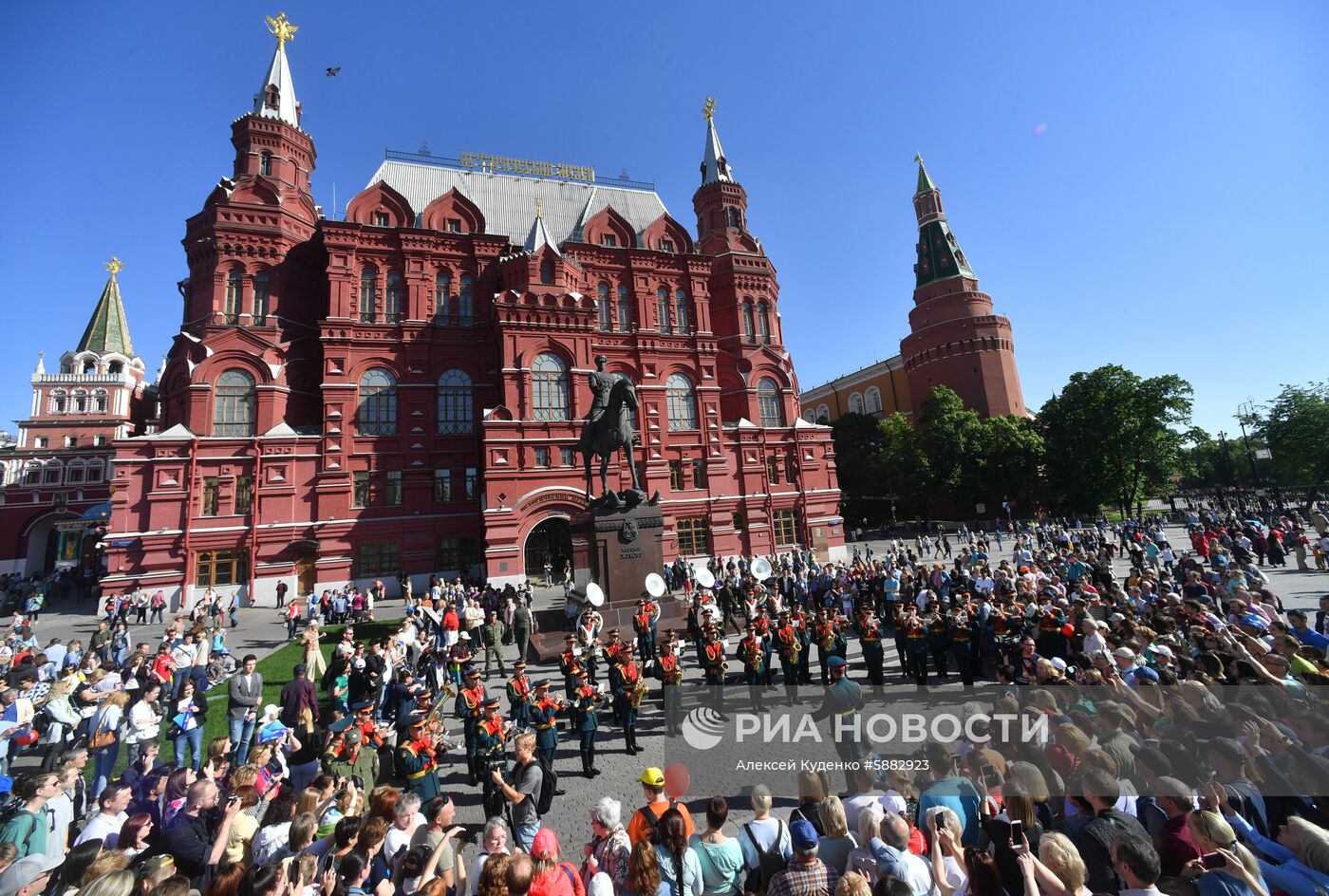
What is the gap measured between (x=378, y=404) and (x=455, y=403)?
355 centimetres

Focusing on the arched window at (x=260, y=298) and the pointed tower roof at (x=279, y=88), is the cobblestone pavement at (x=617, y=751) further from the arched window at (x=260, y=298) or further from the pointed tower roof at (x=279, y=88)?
the pointed tower roof at (x=279, y=88)

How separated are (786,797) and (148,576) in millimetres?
28512

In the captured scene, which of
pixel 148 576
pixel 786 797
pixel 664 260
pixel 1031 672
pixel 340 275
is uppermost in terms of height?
pixel 664 260

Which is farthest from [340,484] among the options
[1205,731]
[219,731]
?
[1205,731]

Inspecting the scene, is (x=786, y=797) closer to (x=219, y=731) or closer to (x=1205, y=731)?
(x=1205, y=731)

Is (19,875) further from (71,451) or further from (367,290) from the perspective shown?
(71,451)

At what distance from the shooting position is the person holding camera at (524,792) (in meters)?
5.10

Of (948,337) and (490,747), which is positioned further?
(948,337)

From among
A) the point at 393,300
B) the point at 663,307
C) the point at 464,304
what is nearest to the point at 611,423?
the point at 464,304

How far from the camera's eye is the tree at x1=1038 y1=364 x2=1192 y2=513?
38.1 metres

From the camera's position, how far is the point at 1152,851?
3102 mm

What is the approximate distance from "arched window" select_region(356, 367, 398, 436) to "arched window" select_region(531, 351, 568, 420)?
7.03m

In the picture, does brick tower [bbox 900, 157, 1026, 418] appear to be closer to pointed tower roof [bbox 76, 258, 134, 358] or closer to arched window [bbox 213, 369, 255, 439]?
arched window [bbox 213, 369, 255, 439]

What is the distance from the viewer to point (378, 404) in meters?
27.7
